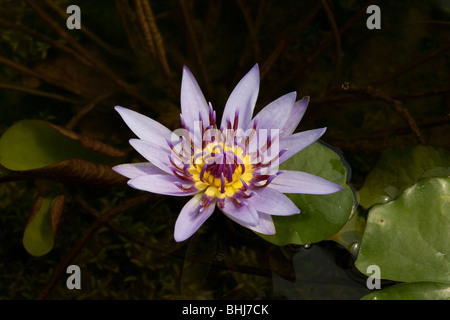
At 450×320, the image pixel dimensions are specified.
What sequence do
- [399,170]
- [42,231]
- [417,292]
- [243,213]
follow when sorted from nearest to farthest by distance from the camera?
1. [243,213]
2. [417,292]
3. [42,231]
4. [399,170]

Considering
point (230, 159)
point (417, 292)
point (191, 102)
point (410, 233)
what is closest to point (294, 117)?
point (230, 159)

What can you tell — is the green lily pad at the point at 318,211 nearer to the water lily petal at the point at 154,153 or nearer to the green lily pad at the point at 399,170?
the green lily pad at the point at 399,170

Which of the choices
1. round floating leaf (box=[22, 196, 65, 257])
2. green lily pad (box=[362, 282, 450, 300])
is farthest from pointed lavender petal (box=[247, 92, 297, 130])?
round floating leaf (box=[22, 196, 65, 257])

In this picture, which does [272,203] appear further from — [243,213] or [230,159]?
[230,159]

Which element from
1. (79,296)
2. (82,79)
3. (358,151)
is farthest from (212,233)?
(82,79)

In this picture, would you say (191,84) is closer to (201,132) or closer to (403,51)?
(201,132)

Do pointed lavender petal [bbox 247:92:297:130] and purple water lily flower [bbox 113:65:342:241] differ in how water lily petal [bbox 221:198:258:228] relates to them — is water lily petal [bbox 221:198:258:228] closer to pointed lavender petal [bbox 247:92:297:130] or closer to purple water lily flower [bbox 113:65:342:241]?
purple water lily flower [bbox 113:65:342:241]

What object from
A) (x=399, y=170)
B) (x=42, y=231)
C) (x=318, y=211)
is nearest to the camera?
(x=318, y=211)
